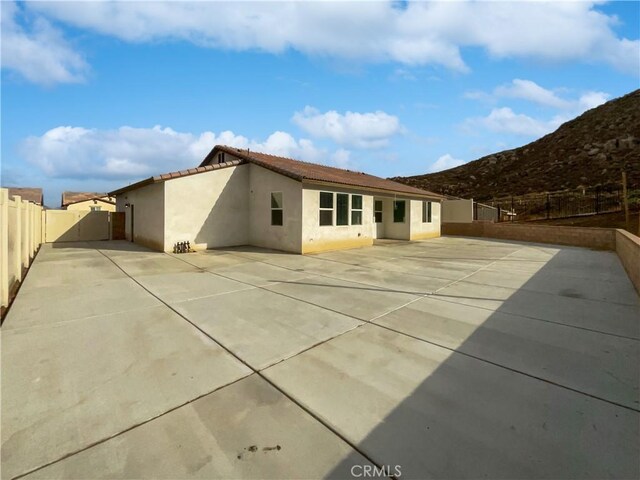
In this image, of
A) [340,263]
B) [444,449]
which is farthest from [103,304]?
[340,263]

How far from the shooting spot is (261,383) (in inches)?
116

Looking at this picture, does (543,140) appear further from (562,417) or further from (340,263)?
(562,417)

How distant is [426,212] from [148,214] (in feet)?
52.5

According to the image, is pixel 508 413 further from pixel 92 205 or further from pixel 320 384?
pixel 92 205

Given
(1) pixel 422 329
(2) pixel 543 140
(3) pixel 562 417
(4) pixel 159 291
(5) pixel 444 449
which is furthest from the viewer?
(2) pixel 543 140

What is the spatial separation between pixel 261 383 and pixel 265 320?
1.72m

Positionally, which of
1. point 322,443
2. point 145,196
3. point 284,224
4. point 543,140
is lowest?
point 322,443

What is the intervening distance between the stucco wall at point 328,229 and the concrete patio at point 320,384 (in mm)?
6204

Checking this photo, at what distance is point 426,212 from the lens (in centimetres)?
1992

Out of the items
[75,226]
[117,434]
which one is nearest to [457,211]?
[117,434]

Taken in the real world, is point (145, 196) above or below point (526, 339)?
above

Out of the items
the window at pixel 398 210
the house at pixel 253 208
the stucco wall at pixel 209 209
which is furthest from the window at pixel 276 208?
the window at pixel 398 210

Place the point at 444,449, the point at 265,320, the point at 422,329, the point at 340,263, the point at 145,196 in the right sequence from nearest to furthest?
1. the point at 444,449
2. the point at 422,329
3. the point at 265,320
4. the point at 340,263
5. the point at 145,196

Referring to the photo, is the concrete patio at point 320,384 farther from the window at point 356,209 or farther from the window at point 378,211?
the window at point 378,211
